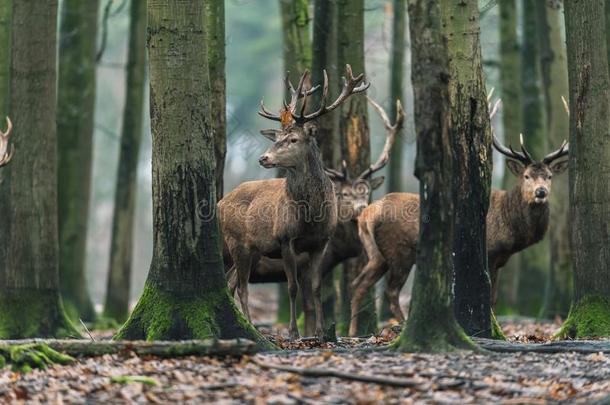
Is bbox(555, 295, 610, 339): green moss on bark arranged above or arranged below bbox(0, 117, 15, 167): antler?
below

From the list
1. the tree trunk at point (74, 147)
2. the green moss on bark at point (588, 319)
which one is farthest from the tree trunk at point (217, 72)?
the tree trunk at point (74, 147)

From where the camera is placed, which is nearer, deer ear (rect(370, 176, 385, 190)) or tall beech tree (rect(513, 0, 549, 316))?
deer ear (rect(370, 176, 385, 190))

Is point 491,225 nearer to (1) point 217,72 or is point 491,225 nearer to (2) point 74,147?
(1) point 217,72

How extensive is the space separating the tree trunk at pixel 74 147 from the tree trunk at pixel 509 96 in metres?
7.57

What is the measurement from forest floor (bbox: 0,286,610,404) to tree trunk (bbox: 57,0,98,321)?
12325 millimetres

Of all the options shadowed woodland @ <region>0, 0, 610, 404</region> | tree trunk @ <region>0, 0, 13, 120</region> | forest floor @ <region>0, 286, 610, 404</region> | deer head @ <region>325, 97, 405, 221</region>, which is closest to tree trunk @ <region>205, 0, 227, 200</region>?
shadowed woodland @ <region>0, 0, 610, 404</region>

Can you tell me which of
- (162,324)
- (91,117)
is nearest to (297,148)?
(162,324)

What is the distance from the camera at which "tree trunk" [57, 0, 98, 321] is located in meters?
22.8

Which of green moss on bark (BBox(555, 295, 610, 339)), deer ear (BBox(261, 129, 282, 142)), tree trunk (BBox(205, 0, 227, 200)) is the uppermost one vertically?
tree trunk (BBox(205, 0, 227, 200))

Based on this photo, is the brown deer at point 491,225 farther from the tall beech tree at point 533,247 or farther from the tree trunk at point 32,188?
the tall beech tree at point 533,247

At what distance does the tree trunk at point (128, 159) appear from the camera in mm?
23891

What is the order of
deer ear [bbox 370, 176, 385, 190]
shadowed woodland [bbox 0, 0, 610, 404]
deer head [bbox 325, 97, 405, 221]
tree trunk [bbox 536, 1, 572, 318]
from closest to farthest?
shadowed woodland [bbox 0, 0, 610, 404]
deer head [bbox 325, 97, 405, 221]
deer ear [bbox 370, 176, 385, 190]
tree trunk [bbox 536, 1, 572, 318]

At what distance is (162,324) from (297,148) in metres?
3.49

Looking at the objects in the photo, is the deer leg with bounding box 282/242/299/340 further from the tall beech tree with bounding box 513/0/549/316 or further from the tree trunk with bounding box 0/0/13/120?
the tall beech tree with bounding box 513/0/549/316
